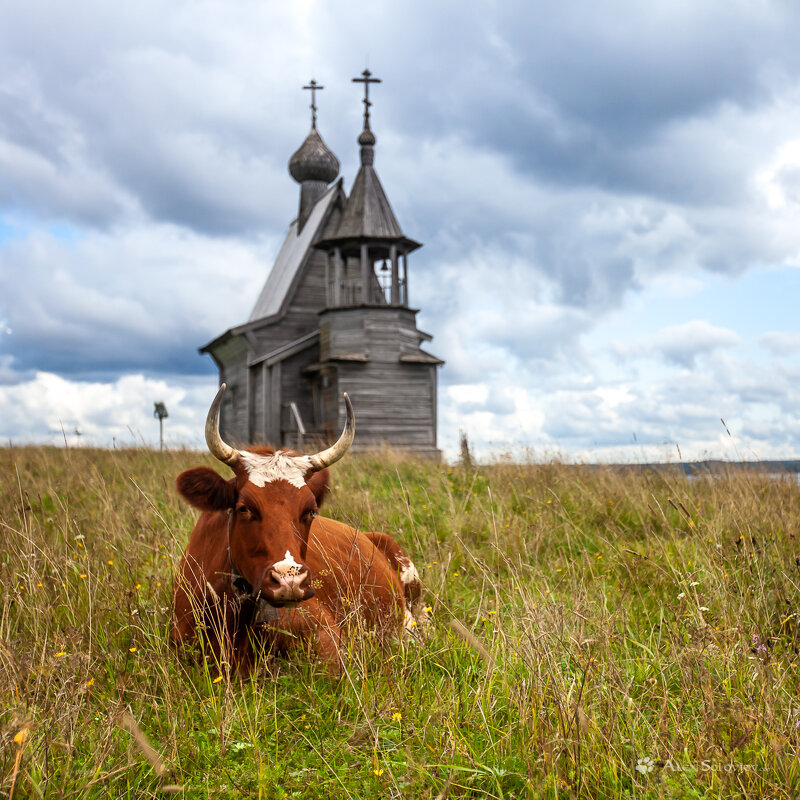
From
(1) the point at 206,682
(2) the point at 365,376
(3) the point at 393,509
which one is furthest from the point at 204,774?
(2) the point at 365,376

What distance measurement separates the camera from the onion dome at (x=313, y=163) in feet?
110

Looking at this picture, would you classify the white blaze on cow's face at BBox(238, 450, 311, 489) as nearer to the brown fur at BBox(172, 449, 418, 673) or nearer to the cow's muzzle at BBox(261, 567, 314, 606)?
the brown fur at BBox(172, 449, 418, 673)

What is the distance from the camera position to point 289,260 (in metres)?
30.8

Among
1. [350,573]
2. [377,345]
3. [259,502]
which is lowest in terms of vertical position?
[350,573]

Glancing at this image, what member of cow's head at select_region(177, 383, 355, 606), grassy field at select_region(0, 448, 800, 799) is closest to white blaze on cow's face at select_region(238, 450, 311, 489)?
cow's head at select_region(177, 383, 355, 606)

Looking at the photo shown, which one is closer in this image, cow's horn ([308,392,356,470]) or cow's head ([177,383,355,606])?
cow's head ([177,383,355,606])

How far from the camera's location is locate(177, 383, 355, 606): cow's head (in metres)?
3.90

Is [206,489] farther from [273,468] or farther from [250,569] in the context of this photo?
[250,569]

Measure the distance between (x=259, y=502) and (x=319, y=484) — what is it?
54 cm

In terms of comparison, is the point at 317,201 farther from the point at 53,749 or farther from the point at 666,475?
the point at 53,749

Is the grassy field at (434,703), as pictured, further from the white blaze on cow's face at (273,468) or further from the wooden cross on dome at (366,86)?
the wooden cross on dome at (366,86)

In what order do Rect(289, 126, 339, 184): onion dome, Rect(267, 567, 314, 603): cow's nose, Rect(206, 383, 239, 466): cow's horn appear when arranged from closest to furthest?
Rect(267, 567, 314, 603): cow's nose → Rect(206, 383, 239, 466): cow's horn → Rect(289, 126, 339, 184): onion dome

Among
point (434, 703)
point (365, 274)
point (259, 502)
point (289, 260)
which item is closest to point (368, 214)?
point (365, 274)

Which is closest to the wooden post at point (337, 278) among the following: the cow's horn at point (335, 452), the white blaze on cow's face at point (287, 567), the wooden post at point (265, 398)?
the wooden post at point (265, 398)
